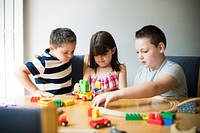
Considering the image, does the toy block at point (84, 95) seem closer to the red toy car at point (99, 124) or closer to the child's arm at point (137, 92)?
the child's arm at point (137, 92)

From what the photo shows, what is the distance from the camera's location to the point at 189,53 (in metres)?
1.87

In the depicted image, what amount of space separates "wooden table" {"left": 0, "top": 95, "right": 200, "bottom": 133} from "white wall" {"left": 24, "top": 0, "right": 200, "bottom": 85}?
0.84 m

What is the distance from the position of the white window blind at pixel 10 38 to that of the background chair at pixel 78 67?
1.48 ft

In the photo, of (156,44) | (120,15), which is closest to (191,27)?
(120,15)

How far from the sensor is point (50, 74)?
1465mm

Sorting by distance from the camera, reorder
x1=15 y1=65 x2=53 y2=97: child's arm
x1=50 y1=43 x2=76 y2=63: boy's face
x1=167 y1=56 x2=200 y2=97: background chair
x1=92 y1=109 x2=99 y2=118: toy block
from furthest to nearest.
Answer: x1=167 y1=56 x2=200 y2=97: background chair < x1=50 y1=43 x2=76 y2=63: boy's face < x1=15 y1=65 x2=53 y2=97: child's arm < x1=92 y1=109 x2=99 y2=118: toy block

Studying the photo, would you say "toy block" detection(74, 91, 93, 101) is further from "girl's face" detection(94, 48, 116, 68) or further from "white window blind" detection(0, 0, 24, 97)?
"white window blind" detection(0, 0, 24, 97)

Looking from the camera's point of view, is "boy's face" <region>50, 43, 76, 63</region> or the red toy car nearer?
the red toy car

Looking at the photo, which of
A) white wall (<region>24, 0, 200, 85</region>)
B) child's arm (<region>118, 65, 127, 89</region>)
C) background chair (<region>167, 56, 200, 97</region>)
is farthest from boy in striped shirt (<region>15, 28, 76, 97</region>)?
background chair (<region>167, 56, 200, 97</region>)

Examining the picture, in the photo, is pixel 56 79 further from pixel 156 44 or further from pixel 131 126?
pixel 131 126

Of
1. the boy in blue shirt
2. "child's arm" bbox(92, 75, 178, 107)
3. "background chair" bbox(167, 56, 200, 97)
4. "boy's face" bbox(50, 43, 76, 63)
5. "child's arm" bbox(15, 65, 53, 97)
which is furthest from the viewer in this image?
"background chair" bbox(167, 56, 200, 97)

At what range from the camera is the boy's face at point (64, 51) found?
55.7 inches

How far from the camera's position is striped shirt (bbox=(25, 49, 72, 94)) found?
4.68ft

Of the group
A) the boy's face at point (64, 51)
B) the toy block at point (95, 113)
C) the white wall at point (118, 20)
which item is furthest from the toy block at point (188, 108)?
the white wall at point (118, 20)
